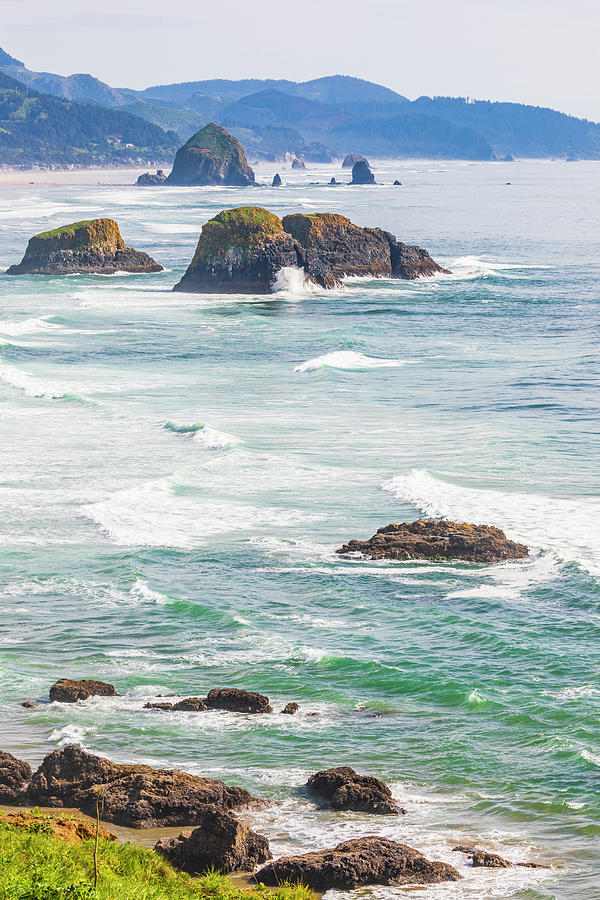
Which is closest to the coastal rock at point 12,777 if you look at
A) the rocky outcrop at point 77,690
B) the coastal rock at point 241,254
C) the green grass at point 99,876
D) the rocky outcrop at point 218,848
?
the green grass at point 99,876

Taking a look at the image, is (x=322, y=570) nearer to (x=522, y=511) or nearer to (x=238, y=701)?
(x=522, y=511)

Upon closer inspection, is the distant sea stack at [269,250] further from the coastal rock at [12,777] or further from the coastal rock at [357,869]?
the coastal rock at [357,869]

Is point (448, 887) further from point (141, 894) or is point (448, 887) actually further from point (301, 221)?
point (301, 221)

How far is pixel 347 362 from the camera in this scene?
51031 mm

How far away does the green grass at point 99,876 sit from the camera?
10.8 meters

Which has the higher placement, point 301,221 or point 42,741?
point 301,221

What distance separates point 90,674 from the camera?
20.0 meters

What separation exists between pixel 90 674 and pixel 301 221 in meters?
58.5

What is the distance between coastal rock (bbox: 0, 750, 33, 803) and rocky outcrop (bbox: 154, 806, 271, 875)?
2643mm

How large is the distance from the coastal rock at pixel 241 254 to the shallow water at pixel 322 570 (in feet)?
42.0

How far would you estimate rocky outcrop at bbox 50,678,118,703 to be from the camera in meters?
18.6

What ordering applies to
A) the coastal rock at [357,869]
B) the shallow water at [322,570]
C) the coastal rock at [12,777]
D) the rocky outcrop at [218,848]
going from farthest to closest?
the shallow water at [322,570] < the coastal rock at [12,777] < the rocky outcrop at [218,848] < the coastal rock at [357,869]

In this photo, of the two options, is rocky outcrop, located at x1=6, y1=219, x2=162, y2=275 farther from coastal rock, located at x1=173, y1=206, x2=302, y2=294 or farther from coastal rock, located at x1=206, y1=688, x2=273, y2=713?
coastal rock, located at x1=206, y1=688, x2=273, y2=713

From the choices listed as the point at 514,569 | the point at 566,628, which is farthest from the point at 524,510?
the point at 566,628
